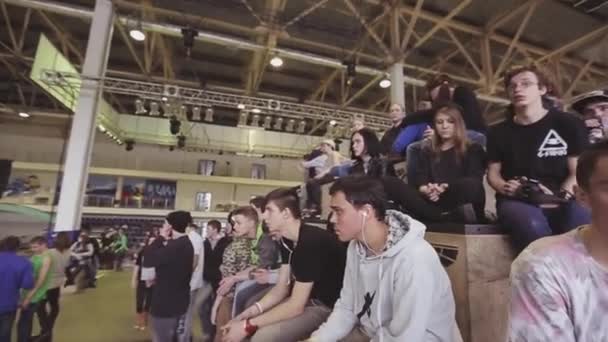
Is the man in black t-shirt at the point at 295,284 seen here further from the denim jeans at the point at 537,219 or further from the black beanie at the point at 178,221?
the black beanie at the point at 178,221

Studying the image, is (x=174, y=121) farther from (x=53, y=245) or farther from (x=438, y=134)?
(x=438, y=134)

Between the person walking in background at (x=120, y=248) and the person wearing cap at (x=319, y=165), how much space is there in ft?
28.8

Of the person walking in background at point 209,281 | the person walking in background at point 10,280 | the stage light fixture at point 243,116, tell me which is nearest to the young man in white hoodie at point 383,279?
the person walking in background at point 209,281

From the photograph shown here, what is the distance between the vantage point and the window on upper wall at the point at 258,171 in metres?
12.8

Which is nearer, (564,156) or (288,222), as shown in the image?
(564,156)

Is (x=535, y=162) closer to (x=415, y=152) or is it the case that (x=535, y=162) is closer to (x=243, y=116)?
(x=415, y=152)

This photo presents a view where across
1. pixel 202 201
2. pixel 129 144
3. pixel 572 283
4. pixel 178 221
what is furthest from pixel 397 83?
pixel 129 144

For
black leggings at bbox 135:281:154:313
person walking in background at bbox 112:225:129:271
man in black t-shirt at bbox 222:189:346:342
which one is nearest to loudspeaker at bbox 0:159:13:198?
person walking in background at bbox 112:225:129:271

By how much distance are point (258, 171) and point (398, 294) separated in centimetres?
1193

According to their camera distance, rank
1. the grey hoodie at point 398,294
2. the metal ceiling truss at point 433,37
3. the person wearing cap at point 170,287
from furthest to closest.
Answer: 1. the metal ceiling truss at point 433,37
2. the person wearing cap at point 170,287
3. the grey hoodie at point 398,294

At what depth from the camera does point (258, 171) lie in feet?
42.0

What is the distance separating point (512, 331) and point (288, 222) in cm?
131

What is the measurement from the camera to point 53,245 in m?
4.18

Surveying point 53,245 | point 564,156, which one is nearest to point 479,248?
point 564,156
